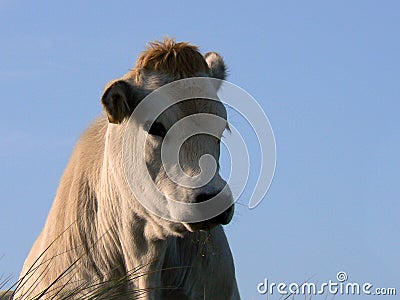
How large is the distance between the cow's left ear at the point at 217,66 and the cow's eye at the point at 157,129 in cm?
109

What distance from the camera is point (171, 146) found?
6922mm

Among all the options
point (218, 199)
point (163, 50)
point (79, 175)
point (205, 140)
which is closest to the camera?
point (218, 199)

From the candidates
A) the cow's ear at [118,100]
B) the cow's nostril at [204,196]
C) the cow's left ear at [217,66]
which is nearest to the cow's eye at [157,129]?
the cow's ear at [118,100]

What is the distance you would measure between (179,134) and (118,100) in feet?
2.13

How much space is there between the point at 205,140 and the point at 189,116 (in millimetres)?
231

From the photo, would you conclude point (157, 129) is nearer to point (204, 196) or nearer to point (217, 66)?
point (204, 196)

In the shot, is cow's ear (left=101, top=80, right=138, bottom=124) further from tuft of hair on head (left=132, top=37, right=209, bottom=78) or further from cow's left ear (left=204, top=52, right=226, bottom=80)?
cow's left ear (left=204, top=52, right=226, bottom=80)

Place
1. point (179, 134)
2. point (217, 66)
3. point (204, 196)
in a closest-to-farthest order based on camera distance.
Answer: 1. point (204, 196)
2. point (179, 134)
3. point (217, 66)

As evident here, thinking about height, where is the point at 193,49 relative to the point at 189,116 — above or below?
above

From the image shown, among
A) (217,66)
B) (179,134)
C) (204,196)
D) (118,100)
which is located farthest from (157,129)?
(217,66)

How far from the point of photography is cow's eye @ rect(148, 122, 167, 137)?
7.07 meters

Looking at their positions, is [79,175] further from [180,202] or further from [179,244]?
[180,202]

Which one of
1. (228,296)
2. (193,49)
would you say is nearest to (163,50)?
(193,49)

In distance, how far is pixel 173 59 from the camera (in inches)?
288
